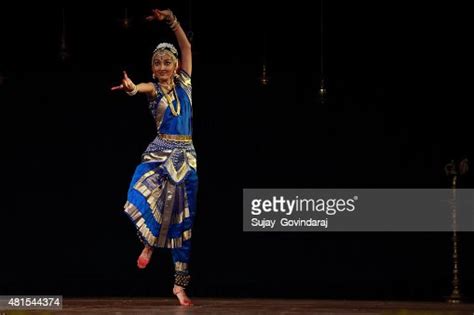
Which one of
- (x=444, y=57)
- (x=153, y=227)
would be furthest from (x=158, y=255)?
(x=444, y=57)

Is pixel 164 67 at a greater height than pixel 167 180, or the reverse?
Result: pixel 164 67

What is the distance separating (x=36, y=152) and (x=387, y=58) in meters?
3.42

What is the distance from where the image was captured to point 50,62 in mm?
11328

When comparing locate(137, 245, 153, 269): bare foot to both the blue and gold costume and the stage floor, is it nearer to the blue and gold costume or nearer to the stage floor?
the blue and gold costume

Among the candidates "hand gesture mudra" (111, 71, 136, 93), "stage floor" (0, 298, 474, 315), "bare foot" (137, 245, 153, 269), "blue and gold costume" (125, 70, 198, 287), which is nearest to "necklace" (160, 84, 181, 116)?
"blue and gold costume" (125, 70, 198, 287)

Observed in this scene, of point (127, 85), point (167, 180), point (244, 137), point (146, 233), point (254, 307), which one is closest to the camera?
point (127, 85)

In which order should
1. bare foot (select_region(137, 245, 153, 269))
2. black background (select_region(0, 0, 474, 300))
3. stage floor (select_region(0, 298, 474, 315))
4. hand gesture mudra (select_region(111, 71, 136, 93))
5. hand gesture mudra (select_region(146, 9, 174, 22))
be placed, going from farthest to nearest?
black background (select_region(0, 0, 474, 300)), bare foot (select_region(137, 245, 153, 269)), hand gesture mudra (select_region(146, 9, 174, 22)), hand gesture mudra (select_region(111, 71, 136, 93)), stage floor (select_region(0, 298, 474, 315))

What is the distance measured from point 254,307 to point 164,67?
2237mm

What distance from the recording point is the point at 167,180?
10547mm

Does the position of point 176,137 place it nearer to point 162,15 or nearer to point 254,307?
point 162,15

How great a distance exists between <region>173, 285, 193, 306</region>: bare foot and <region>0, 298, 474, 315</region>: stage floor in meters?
0.07

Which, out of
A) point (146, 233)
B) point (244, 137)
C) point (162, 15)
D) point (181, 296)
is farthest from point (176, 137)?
point (181, 296)

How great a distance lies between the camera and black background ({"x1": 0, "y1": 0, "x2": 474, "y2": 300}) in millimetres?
11297

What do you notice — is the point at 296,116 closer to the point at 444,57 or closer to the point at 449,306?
the point at 444,57
